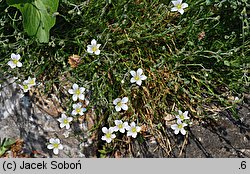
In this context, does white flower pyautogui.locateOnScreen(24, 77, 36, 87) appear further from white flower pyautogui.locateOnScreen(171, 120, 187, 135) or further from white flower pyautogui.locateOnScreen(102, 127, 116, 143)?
white flower pyautogui.locateOnScreen(171, 120, 187, 135)

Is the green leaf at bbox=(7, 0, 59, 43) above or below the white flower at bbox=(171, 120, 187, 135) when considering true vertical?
above

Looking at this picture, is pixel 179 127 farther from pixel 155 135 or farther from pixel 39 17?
pixel 39 17

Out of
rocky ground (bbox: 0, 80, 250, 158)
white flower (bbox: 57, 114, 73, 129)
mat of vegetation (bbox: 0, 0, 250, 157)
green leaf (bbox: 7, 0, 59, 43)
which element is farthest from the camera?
rocky ground (bbox: 0, 80, 250, 158)

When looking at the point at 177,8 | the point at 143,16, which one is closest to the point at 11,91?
the point at 143,16

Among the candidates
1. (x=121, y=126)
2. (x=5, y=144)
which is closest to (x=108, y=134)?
(x=121, y=126)

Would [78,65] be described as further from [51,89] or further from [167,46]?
[167,46]

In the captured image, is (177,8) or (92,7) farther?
(92,7)

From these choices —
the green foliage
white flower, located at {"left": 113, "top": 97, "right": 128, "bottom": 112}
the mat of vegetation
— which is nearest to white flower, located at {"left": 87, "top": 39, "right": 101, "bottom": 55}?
the mat of vegetation
